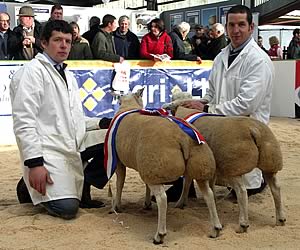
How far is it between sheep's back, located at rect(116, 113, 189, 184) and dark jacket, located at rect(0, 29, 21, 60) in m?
5.29

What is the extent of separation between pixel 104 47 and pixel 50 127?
497 centimetres

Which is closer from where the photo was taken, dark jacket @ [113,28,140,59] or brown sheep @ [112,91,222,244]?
brown sheep @ [112,91,222,244]

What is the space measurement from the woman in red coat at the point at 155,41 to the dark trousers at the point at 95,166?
5.13m

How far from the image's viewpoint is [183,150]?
149 inches

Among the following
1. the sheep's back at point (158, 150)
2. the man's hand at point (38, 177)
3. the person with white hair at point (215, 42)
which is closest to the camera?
the sheep's back at point (158, 150)

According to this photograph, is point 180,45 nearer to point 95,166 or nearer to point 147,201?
point 95,166

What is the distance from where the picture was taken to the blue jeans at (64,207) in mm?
4379

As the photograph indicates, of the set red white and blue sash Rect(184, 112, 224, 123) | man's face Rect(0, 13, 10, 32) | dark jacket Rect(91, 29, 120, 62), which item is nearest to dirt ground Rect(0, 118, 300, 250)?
red white and blue sash Rect(184, 112, 224, 123)

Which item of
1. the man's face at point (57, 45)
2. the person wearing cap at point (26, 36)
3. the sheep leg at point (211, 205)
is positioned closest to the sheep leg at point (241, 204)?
the sheep leg at point (211, 205)

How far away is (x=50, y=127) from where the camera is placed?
450 cm

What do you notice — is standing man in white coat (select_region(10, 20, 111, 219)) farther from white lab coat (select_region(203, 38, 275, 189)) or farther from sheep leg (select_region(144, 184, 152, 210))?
white lab coat (select_region(203, 38, 275, 189))

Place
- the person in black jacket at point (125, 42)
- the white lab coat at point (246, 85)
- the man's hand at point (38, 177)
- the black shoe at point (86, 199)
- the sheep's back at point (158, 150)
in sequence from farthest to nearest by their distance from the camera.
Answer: the person in black jacket at point (125, 42)
the black shoe at point (86, 199)
the white lab coat at point (246, 85)
the man's hand at point (38, 177)
the sheep's back at point (158, 150)

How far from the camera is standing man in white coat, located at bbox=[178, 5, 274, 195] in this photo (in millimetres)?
4699

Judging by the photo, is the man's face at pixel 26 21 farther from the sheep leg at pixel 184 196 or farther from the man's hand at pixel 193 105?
the sheep leg at pixel 184 196
